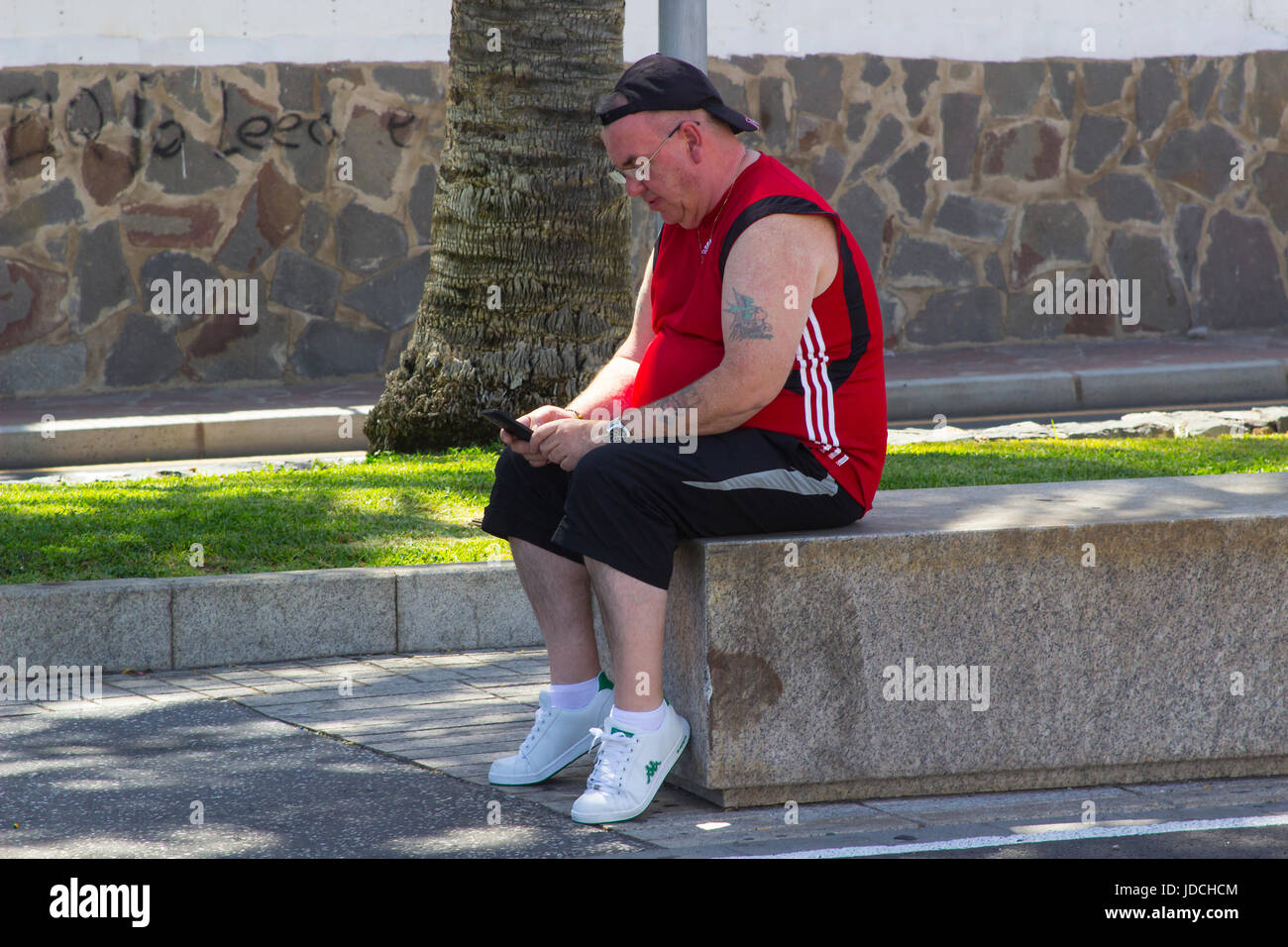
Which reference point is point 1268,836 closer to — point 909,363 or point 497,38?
point 497,38

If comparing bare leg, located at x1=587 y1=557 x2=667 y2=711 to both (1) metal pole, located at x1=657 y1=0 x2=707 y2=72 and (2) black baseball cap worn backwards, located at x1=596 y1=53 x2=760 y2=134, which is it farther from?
(1) metal pole, located at x1=657 y1=0 x2=707 y2=72

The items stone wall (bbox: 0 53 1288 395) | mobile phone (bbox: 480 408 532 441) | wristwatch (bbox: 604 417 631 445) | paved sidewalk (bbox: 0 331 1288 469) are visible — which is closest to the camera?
wristwatch (bbox: 604 417 631 445)

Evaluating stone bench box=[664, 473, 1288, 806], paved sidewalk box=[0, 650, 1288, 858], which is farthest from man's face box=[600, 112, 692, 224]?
paved sidewalk box=[0, 650, 1288, 858]

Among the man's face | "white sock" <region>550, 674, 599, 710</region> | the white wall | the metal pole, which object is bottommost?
"white sock" <region>550, 674, 599, 710</region>

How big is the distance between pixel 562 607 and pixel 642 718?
455 millimetres

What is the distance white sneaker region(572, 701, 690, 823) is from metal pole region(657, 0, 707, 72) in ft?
12.6

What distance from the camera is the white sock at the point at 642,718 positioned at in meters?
3.68

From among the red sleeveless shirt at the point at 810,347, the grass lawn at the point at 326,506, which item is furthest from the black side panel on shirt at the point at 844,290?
the grass lawn at the point at 326,506

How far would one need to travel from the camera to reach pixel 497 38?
7.71 meters

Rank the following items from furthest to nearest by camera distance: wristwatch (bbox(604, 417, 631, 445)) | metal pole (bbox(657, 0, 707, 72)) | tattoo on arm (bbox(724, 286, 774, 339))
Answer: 1. metal pole (bbox(657, 0, 707, 72))
2. wristwatch (bbox(604, 417, 631, 445))
3. tattoo on arm (bbox(724, 286, 774, 339))

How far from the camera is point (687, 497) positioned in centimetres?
366

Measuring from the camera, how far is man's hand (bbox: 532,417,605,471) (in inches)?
149

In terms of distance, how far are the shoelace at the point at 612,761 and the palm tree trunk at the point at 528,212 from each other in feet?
13.6

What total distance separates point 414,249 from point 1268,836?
9.78 metres
